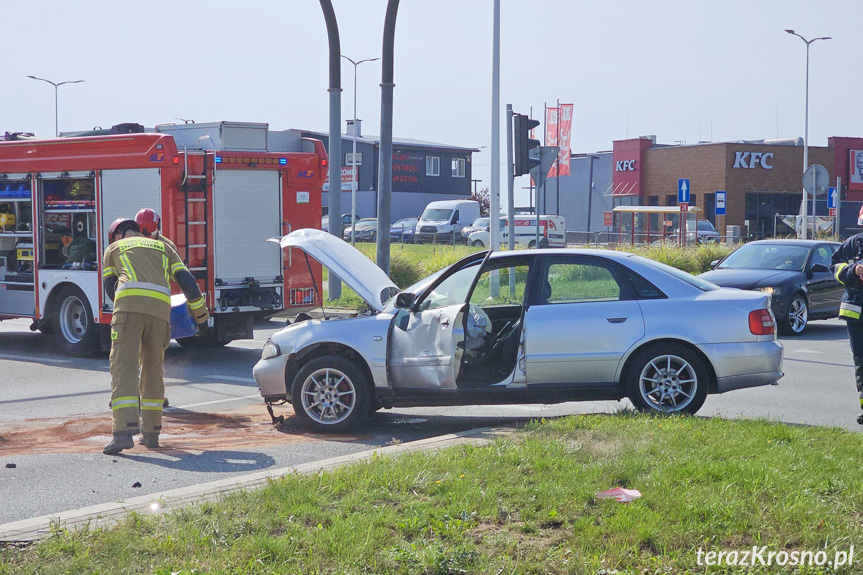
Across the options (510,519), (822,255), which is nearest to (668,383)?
(510,519)

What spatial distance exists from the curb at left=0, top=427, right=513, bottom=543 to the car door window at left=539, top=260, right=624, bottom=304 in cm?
161

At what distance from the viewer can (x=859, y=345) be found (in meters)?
8.03

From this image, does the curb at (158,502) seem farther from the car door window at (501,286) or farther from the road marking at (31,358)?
the road marking at (31,358)

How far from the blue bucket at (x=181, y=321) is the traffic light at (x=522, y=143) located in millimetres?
7670

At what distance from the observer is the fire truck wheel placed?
13.3m

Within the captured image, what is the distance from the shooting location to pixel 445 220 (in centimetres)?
4869

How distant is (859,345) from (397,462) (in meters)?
4.22

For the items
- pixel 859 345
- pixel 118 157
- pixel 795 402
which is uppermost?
pixel 118 157

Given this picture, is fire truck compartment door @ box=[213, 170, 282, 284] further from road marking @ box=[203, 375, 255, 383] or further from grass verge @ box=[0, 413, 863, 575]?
grass verge @ box=[0, 413, 863, 575]

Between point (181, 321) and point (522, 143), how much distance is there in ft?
25.8

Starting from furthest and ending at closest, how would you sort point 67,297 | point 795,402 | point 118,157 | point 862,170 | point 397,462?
1. point 862,170
2. point 67,297
3. point 118,157
4. point 795,402
5. point 397,462

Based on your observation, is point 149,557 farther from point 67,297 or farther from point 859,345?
point 67,297

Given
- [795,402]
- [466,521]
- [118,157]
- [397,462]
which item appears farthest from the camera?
[118,157]

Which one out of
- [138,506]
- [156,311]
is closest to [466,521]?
[138,506]
